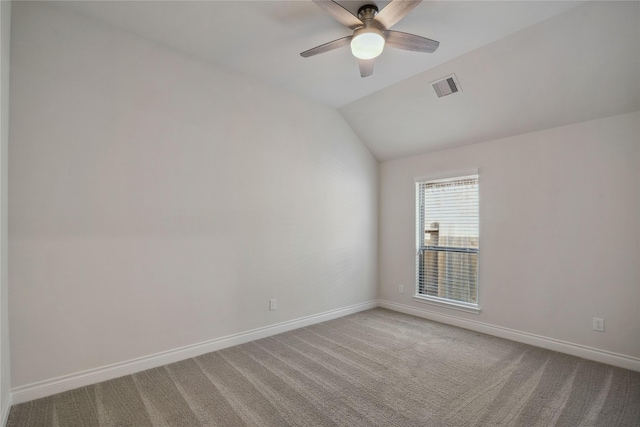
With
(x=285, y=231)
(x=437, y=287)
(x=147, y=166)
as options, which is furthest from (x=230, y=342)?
(x=437, y=287)

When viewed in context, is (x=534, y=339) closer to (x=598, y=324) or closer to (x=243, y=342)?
(x=598, y=324)

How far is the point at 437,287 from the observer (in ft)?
14.3

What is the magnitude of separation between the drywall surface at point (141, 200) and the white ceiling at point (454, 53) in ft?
1.07

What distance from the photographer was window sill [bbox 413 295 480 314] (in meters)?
3.89

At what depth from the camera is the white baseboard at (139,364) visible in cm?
230

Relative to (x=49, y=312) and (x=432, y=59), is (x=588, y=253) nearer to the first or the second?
(x=432, y=59)

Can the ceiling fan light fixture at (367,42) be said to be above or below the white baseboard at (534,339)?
above

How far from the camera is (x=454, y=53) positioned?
9.97 ft

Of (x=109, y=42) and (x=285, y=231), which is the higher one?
(x=109, y=42)

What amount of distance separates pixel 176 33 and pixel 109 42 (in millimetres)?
557

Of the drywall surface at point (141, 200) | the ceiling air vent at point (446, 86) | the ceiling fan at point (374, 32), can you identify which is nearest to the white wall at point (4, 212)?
the drywall surface at point (141, 200)

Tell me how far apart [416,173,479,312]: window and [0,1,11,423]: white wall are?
14.1 feet

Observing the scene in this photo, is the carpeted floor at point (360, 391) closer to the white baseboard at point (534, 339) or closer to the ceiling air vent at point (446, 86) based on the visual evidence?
the white baseboard at point (534, 339)

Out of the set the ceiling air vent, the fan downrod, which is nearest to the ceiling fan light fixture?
the fan downrod
